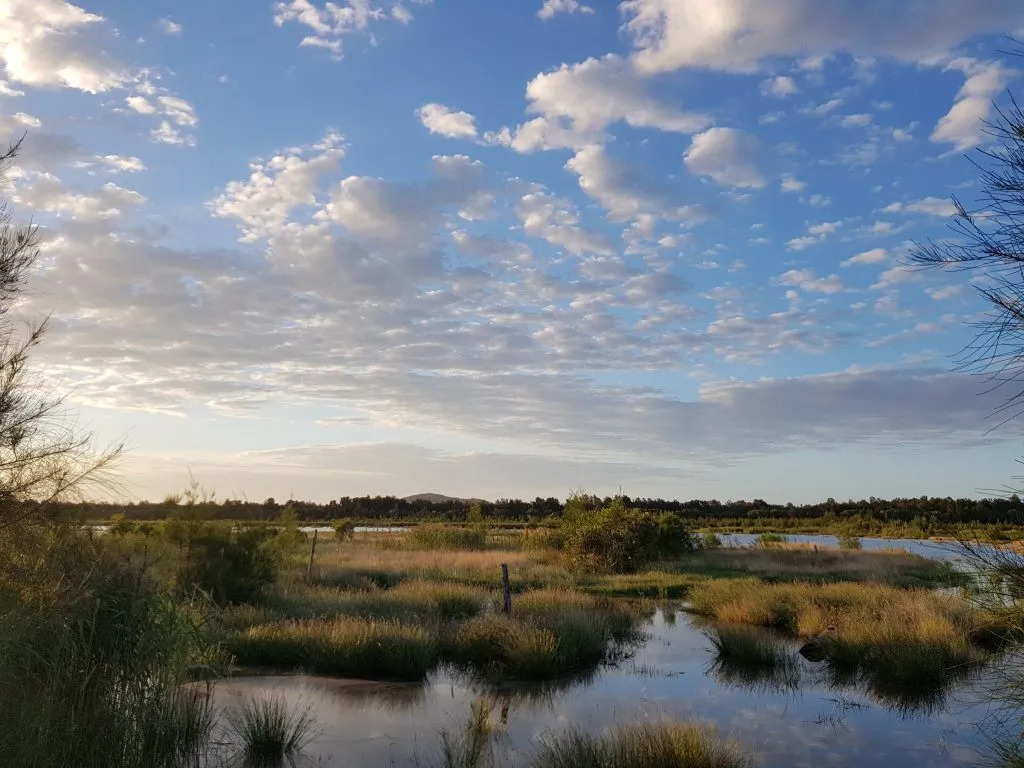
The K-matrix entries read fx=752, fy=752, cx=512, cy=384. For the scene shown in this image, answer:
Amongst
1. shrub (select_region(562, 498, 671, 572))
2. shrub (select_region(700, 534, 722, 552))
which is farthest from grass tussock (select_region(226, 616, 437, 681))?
shrub (select_region(700, 534, 722, 552))

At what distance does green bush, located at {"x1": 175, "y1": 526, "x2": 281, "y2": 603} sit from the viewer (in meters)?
19.2

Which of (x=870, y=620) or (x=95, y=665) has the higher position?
(x=95, y=665)

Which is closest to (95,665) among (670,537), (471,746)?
(471,746)

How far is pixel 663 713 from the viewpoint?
11320 mm

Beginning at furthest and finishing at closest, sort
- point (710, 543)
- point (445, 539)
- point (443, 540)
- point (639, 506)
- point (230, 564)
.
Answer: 1. point (639, 506)
2. point (710, 543)
3. point (445, 539)
4. point (443, 540)
5. point (230, 564)

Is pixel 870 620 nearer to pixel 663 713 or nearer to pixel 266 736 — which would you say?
pixel 663 713

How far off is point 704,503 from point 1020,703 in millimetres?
133503

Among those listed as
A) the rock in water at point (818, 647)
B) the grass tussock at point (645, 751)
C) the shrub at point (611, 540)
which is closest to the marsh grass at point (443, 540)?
the shrub at point (611, 540)

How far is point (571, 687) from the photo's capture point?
1377 cm

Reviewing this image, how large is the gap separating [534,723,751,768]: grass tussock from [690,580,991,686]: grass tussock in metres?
3.92

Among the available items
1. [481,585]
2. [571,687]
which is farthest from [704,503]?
[571,687]

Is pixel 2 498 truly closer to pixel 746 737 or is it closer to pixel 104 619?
pixel 104 619

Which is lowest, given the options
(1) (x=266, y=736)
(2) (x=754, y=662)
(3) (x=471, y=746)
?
(2) (x=754, y=662)

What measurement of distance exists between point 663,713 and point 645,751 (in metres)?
3.01
